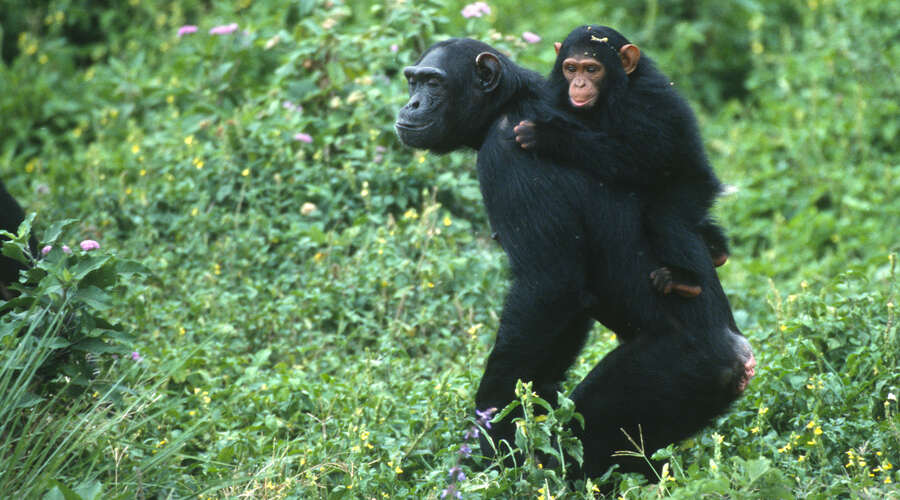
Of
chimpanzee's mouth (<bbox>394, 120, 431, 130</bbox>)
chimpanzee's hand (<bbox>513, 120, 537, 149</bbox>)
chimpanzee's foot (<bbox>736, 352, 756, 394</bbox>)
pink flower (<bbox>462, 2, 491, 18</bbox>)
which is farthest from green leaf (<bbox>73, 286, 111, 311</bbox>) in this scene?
pink flower (<bbox>462, 2, 491, 18</bbox>)

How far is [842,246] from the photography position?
734 centimetres

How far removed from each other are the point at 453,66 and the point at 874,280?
356cm

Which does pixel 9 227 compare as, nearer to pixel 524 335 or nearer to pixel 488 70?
pixel 488 70

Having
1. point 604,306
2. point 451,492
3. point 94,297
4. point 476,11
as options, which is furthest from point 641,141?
point 476,11

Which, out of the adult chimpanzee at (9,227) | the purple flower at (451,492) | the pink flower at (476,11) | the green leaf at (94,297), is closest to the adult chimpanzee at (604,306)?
the purple flower at (451,492)

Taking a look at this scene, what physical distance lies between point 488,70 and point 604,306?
3.87ft

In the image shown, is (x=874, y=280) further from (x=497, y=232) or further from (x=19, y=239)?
(x=19, y=239)

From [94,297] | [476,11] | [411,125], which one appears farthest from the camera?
[476,11]

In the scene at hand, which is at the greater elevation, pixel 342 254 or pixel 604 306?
pixel 604 306

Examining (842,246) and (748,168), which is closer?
(842,246)

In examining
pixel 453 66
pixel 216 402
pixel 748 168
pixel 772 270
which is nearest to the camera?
pixel 453 66

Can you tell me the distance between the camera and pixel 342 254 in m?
6.52

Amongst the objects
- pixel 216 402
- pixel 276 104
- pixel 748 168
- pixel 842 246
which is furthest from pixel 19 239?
pixel 748 168

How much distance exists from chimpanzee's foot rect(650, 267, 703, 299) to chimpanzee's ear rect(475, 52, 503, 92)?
114cm
